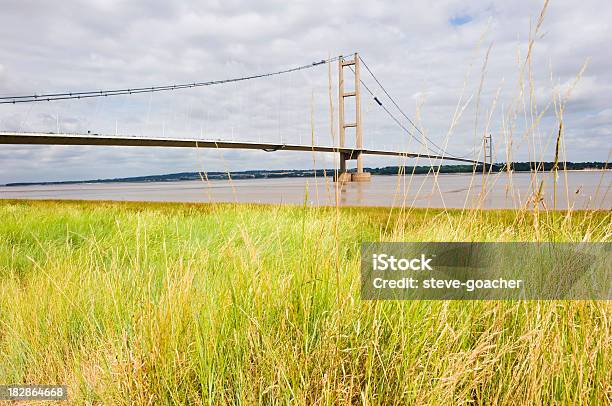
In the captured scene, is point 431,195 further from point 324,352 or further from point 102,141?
point 102,141

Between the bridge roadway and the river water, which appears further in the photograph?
the bridge roadway

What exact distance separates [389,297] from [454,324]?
26 cm

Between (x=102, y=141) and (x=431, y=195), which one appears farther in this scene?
(x=102, y=141)

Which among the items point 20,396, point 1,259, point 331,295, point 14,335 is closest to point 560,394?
point 331,295

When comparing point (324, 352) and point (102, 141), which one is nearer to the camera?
point (324, 352)

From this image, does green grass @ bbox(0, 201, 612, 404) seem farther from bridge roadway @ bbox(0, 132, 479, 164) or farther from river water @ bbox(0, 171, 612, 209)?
bridge roadway @ bbox(0, 132, 479, 164)

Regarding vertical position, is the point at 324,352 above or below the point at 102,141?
below

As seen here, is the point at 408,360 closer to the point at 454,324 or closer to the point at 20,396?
the point at 454,324

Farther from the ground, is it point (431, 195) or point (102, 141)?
point (102, 141)

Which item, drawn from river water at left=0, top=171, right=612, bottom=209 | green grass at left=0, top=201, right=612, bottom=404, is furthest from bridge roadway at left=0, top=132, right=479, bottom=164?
green grass at left=0, top=201, right=612, bottom=404

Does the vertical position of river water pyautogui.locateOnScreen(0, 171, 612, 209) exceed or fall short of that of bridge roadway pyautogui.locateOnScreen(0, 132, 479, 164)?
it falls short

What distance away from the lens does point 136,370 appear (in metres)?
1.16

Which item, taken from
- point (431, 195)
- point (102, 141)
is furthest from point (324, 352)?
point (102, 141)

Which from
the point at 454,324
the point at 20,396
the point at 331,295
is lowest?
the point at 20,396
